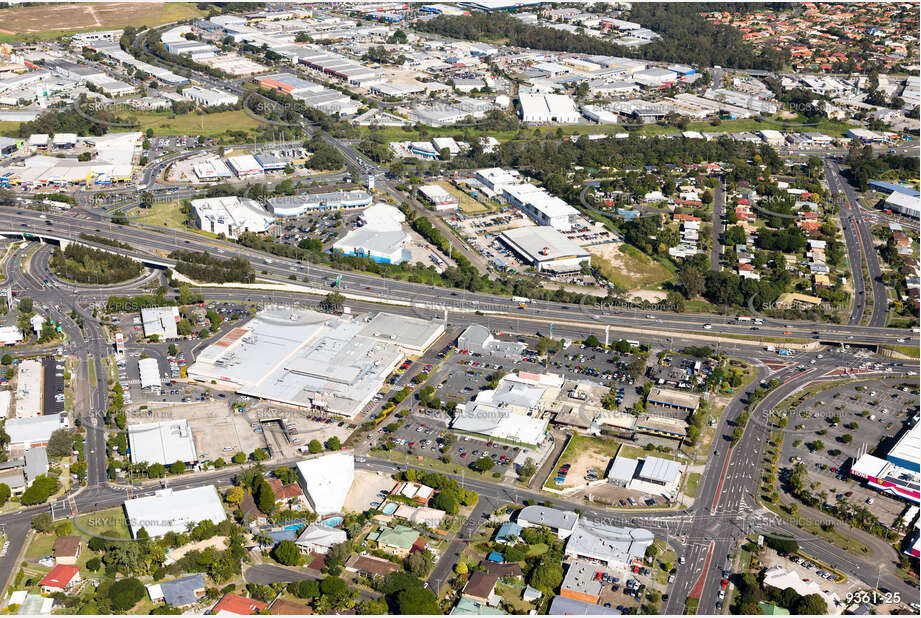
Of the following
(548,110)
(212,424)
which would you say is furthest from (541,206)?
(212,424)

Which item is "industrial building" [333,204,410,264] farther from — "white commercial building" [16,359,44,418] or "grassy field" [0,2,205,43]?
"grassy field" [0,2,205,43]

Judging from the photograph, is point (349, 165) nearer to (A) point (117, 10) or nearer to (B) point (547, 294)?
(B) point (547, 294)

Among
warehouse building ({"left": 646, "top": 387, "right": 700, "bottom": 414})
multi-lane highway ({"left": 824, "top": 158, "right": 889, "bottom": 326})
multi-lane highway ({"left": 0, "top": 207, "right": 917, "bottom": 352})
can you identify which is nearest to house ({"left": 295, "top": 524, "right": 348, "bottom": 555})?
warehouse building ({"left": 646, "top": 387, "right": 700, "bottom": 414})

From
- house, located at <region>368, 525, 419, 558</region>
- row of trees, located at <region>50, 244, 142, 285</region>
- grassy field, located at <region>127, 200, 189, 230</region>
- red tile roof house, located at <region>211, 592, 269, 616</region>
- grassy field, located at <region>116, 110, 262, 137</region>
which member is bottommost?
grassy field, located at <region>116, 110, 262, 137</region>

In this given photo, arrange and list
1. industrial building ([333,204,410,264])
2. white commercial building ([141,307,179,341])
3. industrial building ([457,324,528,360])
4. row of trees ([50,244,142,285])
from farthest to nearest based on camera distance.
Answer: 1. industrial building ([333,204,410,264])
2. row of trees ([50,244,142,285])
3. white commercial building ([141,307,179,341])
4. industrial building ([457,324,528,360])

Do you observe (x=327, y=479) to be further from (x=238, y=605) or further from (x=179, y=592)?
(x=179, y=592)

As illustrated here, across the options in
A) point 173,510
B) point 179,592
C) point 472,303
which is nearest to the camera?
point 179,592

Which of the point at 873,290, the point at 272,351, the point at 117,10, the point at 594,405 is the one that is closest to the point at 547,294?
the point at 594,405
